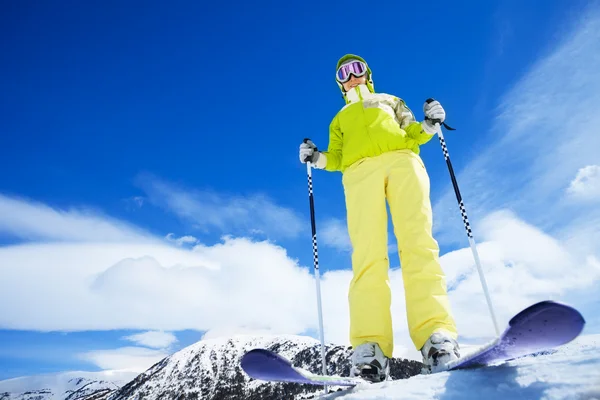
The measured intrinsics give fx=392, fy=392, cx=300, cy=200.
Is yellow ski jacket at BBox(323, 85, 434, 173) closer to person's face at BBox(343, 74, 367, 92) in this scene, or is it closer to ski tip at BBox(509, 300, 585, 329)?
person's face at BBox(343, 74, 367, 92)

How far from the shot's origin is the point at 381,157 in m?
5.71

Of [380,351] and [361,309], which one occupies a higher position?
[361,309]

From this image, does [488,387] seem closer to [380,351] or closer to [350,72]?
[380,351]

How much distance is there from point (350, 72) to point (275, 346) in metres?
137

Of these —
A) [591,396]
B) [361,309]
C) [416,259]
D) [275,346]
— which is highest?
[275,346]

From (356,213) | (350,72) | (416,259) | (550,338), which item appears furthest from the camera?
(350,72)

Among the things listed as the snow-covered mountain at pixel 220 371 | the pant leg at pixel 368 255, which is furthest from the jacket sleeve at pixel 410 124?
the snow-covered mountain at pixel 220 371

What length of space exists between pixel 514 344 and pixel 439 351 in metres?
1.54

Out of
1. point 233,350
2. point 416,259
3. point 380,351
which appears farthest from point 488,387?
point 233,350

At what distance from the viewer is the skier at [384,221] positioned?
177 inches

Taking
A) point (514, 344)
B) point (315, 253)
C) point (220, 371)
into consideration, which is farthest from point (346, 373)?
point (514, 344)

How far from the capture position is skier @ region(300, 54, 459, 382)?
4.50m

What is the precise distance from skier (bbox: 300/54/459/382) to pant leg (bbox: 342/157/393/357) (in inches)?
0.5

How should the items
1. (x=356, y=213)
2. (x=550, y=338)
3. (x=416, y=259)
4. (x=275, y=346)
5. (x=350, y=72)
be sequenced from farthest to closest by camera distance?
1. (x=275, y=346)
2. (x=350, y=72)
3. (x=356, y=213)
4. (x=416, y=259)
5. (x=550, y=338)
